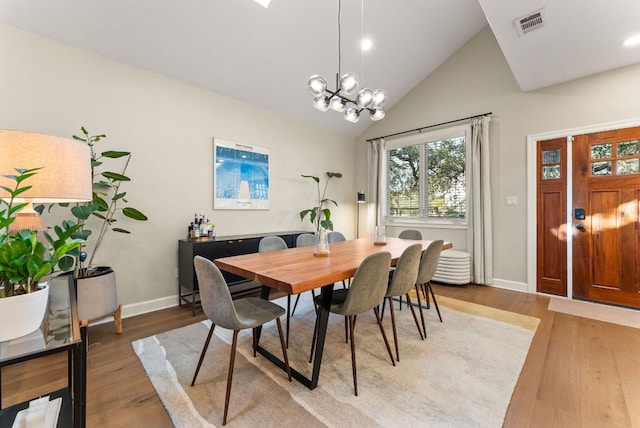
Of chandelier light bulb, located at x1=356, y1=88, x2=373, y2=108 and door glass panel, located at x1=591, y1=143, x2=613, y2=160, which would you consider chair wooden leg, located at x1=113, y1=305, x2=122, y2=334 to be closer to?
chandelier light bulb, located at x1=356, y1=88, x2=373, y2=108

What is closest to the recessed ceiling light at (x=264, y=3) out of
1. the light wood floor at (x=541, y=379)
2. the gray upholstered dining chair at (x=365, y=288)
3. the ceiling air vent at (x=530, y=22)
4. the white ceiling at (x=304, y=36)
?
the white ceiling at (x=304, y=36)

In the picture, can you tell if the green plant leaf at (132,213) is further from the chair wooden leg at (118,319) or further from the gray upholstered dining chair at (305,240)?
the gray upholstered dining chair at (305,240)

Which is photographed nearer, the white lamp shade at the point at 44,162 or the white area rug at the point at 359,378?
the white lamp shade at the point at 44,162

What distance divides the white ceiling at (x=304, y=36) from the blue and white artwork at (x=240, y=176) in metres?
0.74

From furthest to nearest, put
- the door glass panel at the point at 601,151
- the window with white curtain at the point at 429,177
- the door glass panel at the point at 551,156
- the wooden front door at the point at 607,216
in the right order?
the window with white curtain at the point at 429,177
the door glass panel at the point at 551,156
the door glass panel at the point at 601,151
the wooden front door at the point at 607,216

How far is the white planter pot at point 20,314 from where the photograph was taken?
2.77ft

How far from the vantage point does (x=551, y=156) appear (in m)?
3.67

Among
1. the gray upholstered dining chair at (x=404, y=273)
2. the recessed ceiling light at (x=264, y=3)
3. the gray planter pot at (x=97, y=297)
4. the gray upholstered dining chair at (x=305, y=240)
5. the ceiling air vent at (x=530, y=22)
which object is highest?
the recessed ceiling light at (x=264, y=3)

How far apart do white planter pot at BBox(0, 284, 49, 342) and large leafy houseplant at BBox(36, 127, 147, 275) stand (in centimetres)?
170

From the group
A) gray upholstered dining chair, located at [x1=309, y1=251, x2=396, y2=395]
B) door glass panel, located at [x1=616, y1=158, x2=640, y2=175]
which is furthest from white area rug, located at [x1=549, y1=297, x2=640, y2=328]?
gray upholstered dining chair, located at [x1=309, y1=251, x2=396, y2=395]

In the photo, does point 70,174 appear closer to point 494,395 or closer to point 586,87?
point 494,395

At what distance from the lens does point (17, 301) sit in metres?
0.87

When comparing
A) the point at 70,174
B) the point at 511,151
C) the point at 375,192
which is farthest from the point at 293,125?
the point at 70,174

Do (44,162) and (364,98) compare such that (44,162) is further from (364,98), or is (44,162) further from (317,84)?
(364,98)
